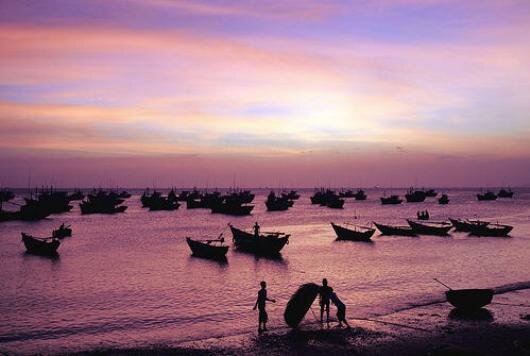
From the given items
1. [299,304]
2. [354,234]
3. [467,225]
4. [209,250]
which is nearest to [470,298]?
[299,304]

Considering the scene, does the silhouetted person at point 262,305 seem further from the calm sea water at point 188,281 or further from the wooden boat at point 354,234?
the wooden boat at point 354,234

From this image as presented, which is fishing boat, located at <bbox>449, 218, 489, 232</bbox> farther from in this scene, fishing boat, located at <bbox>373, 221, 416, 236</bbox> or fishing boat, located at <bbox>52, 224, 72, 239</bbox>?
fishing boat, located at <bbox>52, 224, 72, 239</bbox>

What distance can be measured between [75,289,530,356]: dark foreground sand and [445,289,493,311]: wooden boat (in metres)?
0.39

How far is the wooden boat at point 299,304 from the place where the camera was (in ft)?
58.3

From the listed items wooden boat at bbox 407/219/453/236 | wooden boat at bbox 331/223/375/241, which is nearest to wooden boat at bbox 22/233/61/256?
wooden boat at bbox 331/223/375/241

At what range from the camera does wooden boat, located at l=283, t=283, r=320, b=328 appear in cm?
1777

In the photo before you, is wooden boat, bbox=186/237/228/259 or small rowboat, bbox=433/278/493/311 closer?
small rowboat, bbox=433/278/493/311

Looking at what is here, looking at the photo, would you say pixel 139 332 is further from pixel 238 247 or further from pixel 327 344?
pixel 238 247

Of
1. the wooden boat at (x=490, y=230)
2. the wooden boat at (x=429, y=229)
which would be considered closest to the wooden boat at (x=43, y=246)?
the wooden boat at (x=429, y=229)

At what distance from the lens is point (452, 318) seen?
1897 centimetres

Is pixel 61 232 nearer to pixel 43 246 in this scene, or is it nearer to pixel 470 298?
pixel 43 246

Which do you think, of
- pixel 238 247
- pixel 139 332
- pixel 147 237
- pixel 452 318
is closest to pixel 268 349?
pixel 139 332

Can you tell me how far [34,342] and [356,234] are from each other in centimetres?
3666

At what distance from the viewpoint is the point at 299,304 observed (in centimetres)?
1775
